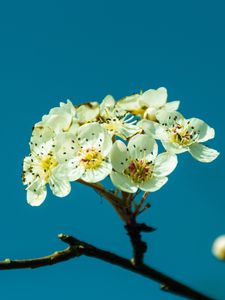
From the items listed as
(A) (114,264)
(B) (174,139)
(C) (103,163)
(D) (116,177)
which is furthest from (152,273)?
(B) (174,139)

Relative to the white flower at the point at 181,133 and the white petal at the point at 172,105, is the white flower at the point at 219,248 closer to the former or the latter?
the white flower at the point at 181,133

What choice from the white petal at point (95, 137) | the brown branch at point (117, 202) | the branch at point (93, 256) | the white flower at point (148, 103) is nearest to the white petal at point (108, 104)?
the white flower at point (148, 103)

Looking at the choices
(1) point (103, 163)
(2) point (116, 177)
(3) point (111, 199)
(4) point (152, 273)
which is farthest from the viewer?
(1) point (103, 163)

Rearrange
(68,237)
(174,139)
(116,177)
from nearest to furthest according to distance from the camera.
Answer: (68,237)
(116,177)
(174,139)

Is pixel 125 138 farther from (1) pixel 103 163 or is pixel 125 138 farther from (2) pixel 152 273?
(2) pixel 152 273

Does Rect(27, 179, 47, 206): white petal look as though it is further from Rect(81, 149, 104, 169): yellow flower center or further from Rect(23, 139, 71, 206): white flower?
Rect(81, 149, 104, 169): yellow flower center

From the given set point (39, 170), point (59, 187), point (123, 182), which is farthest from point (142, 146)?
point (39, 170)
